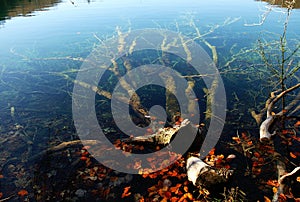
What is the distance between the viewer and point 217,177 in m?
4.42

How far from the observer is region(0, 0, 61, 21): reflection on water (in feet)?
67.2

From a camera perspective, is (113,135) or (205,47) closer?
(113,135)

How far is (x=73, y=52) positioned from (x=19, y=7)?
53.5 feet

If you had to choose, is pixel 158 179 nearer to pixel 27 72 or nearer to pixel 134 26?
pixel 27 72

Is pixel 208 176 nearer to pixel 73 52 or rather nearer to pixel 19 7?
pixel 73 52

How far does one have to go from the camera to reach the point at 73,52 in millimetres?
11914

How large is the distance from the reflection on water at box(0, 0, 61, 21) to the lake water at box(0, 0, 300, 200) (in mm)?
183

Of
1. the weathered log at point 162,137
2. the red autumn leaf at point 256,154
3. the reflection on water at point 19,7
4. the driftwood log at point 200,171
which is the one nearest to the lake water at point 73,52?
the reflection on water at point 19,7

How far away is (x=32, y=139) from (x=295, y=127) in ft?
24.1

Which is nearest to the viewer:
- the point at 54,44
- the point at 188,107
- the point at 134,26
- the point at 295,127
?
the point at 295,127

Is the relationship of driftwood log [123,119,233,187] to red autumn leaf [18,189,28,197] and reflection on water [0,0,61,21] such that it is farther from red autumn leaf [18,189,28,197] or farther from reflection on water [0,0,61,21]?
reflection on water [0,0,61,21]

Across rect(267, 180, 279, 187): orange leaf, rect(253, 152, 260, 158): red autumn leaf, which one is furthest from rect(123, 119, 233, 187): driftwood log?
rect(253, 152, 260, 158): red autumn leaf

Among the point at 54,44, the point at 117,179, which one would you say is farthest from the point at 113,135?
the point at 54,44

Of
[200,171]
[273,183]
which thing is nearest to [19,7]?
[200,171]
